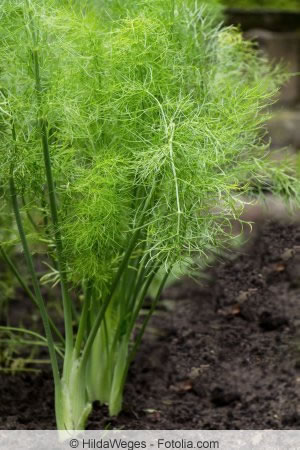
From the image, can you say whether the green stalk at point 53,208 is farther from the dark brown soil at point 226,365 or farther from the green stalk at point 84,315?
the dark brown soil at point 226,365

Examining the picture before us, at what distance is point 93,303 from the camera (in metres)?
2.13

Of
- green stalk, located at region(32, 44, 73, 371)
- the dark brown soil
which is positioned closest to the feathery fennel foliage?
green stalk, located at region(32, 44, 73, 371)

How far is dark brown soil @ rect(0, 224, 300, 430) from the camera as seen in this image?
7.38 feet

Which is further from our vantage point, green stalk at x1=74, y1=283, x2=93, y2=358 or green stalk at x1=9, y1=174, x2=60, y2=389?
green stalk at x1=74, y1=283, x2=93, y2=358

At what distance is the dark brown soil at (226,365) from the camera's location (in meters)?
2.25

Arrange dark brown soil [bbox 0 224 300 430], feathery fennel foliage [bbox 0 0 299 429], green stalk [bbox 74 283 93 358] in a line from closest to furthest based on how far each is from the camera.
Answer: feathery fennel foliage [bbox 0 0 299 429], green stalk [bbox 74 283 93 358], dark brown soil [bbox 0 224 300 430]

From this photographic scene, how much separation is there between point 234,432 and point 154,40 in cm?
106

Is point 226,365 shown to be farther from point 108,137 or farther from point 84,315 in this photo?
point 108,137

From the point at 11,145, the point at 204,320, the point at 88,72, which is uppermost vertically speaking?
the point at 88,72

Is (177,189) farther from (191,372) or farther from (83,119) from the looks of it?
(191,372)

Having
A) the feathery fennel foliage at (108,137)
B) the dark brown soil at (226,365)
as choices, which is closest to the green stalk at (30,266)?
the feathery fennel foliage at (108,137)

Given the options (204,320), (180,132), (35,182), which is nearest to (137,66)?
(180,132)

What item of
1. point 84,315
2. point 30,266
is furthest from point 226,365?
point 30,266

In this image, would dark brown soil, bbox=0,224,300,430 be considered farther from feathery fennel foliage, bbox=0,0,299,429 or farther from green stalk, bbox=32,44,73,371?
Result: feathery fennel foliage, bbox=0,0,299,429
